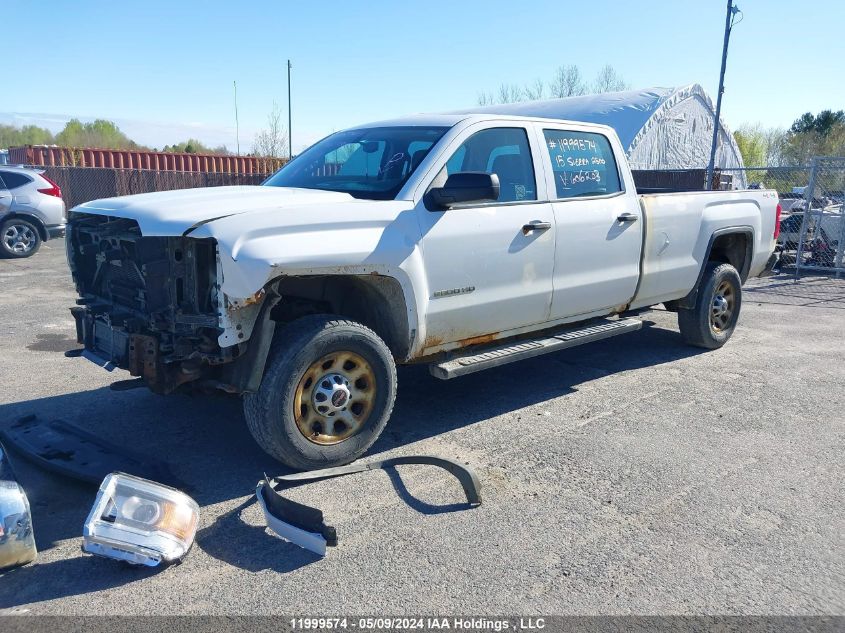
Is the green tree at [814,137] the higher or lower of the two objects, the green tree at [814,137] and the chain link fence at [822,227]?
the higher

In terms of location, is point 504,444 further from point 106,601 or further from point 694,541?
point 106,601

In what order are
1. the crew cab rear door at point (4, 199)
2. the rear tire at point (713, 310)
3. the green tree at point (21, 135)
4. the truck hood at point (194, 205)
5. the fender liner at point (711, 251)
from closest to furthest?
1. the truck hood at point (194, 205)
2. the fender liner at point (711, 251)
3. the rear tire at point (713, 310)
4. the crew cab rear door at point (4, 199)
5. the green tree at point (21, 135)

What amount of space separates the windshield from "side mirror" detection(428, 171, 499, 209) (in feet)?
0.90

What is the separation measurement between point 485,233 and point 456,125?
30.4 inches

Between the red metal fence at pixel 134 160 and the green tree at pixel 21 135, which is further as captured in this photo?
the green tree at pixel 21 135

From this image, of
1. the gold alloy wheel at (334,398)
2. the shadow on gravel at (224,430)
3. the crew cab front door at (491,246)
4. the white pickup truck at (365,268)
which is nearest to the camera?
the shadow on gravel at (224,430)

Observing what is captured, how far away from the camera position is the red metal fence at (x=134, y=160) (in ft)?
88.5

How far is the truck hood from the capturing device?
3676 millimetres

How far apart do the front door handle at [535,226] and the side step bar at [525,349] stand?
824 mm

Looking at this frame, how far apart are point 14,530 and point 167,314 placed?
1260 mm

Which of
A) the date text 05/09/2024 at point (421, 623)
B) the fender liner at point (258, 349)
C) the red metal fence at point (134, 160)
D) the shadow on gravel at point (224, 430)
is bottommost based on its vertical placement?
the date text 05/09/2024 at point (421, 623)

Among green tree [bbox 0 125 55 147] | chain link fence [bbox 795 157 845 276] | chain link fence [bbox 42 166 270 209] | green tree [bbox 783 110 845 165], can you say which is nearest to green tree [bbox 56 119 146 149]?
green tree [bbox 0 125 55 147]

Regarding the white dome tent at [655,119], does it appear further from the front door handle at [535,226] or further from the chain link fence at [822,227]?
the front door handle at [535,226]

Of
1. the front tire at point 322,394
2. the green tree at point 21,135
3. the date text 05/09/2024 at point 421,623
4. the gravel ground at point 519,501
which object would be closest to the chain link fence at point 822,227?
the gravel ground at point 519,501
